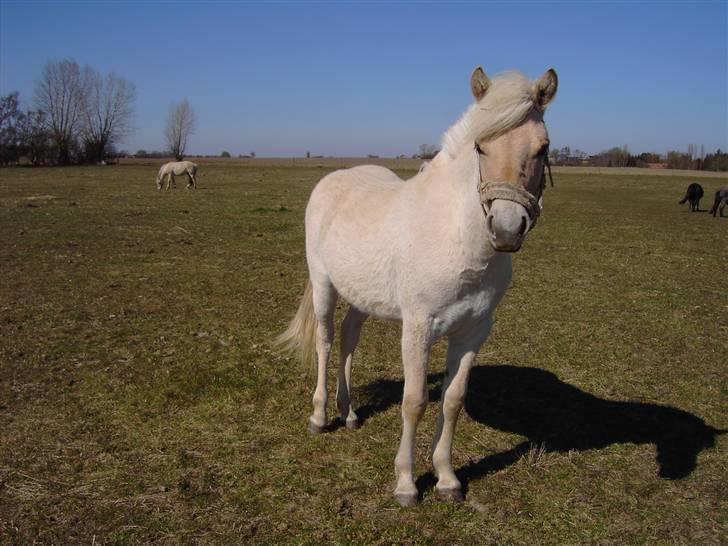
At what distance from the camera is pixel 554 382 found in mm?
5262

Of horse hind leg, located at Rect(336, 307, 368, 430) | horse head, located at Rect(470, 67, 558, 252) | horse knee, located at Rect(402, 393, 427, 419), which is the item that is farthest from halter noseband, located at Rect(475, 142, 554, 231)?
horse hind leg, located at Rect(336, 307, 368, 430)

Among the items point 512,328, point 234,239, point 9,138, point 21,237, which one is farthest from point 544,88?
point 9,138

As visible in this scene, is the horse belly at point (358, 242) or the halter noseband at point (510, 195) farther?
the horse belly at point (358, 242)

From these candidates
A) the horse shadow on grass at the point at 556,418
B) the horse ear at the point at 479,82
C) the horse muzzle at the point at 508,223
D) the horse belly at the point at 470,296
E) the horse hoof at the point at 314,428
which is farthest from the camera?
the horse hoof at the point at 314,428

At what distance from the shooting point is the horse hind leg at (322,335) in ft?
13.8

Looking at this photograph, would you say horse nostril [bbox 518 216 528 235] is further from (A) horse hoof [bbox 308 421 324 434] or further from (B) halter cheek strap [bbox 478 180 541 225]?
(A) horse hoof [bbox 308 421 324 434]

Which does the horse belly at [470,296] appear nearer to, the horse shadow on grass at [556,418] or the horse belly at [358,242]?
the horse belly at [358,242]

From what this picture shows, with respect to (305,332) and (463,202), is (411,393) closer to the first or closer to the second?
(463,202)

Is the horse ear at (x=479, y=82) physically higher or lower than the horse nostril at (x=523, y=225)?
higher

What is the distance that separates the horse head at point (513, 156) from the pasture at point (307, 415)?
1856mm

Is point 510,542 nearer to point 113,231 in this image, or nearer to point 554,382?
point 554,382

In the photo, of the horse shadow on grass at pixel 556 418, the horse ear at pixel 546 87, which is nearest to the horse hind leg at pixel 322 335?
the horse shadow on grass at pixel 556 418

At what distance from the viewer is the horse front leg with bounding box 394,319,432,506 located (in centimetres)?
315

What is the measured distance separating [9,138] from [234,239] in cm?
5509
